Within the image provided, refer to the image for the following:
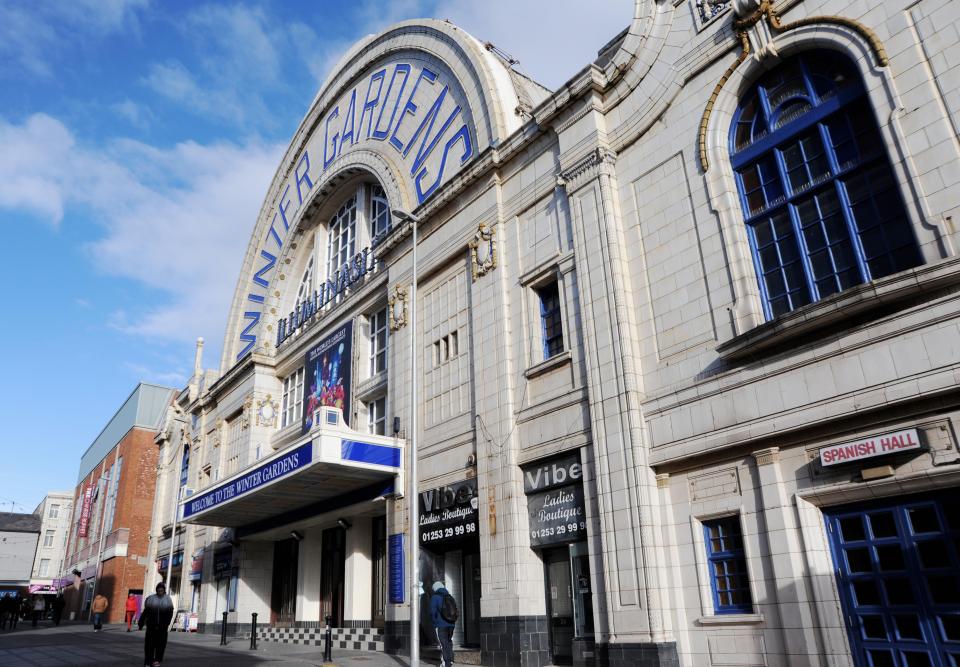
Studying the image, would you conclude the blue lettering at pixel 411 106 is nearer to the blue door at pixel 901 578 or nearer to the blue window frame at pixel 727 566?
the blue window frame at pixel 727 566

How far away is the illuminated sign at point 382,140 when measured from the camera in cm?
2303

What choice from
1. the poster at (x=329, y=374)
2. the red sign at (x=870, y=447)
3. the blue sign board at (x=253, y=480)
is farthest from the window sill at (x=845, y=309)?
the poster at (x=329, y=374)

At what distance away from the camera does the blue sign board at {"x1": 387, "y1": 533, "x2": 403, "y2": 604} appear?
19.0m

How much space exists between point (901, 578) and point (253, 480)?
62.9 feet

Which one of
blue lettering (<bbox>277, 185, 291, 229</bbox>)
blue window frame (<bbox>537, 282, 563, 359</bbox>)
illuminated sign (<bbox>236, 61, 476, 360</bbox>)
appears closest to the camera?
blue window frame (<bbox>537, 282, 563, 359</bbox>)

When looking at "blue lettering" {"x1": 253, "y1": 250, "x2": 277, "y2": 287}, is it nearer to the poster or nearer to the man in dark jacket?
the poster

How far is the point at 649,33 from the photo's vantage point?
15547 mm

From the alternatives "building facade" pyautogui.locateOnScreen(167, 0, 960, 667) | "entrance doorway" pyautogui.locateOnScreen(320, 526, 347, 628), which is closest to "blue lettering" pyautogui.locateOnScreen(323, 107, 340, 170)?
"building facade" pyautogui.locateOnScreen(167, 0, 960, 667)

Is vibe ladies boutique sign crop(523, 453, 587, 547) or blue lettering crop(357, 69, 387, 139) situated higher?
blue lettering crop(357, 69, 387, 139)

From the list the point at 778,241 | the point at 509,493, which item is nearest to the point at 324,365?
the point at 509,493

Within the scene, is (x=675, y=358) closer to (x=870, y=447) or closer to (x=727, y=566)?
(x=727, y=566)

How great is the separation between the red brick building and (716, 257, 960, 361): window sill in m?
45.0

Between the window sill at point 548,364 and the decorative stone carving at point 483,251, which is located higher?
the decorative stone carving at point 483,251

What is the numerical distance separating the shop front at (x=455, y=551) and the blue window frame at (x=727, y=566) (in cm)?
628
